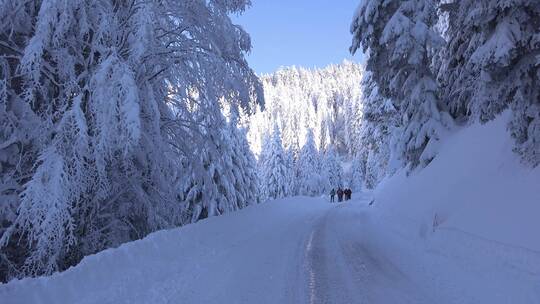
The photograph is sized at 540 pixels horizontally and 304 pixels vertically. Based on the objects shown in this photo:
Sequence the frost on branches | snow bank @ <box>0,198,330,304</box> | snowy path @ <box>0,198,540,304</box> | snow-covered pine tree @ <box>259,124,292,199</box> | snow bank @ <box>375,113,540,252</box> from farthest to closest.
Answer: snow-covered pine tree @ <box>259,124,292,199</box> < the frost on branches < snow bank @ <box>375,113,540,252</box> < snowy path @ <box>0,198,540,304</box> < snow bank @ <box>0,198,330,304</box>

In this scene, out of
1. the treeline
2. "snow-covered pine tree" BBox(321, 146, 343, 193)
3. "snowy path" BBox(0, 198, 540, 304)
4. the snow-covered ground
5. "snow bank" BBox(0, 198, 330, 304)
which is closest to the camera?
"snow bank" BBox(0, 198, 330, 304)

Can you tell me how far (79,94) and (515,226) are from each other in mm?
8526

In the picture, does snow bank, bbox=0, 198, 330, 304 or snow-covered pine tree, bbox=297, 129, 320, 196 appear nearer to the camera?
snow bank, bbox=0, 198, 330, 304

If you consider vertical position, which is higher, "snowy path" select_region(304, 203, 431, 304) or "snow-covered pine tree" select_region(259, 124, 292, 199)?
"snow-covered pine tree" select_region(259, 124, 292, 199)

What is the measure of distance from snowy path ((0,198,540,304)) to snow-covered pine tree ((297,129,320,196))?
200 ft

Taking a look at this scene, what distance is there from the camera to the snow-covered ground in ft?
23.5

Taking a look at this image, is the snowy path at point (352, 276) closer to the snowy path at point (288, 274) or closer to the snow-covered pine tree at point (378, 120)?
the snowy path at point (288, 274)

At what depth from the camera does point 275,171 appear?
216 ft

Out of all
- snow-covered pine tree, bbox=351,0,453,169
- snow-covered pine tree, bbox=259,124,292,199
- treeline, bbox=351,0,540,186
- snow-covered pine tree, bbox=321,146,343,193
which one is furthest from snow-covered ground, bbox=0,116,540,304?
snow-covered pine tree, bbox=321,146,343,193

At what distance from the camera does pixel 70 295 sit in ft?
21.8

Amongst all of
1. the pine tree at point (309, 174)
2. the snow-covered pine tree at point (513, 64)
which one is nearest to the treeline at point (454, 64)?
the snow-covered pine tree at point (513, 64)

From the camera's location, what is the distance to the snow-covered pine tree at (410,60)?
18234 millimetres

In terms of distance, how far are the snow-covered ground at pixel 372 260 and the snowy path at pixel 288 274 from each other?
0.02m

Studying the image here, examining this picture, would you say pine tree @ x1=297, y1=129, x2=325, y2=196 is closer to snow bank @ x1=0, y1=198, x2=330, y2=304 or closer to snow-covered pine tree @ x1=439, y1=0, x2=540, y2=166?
snow bank @ x1=0, y1=198, x2=330, y2=304
